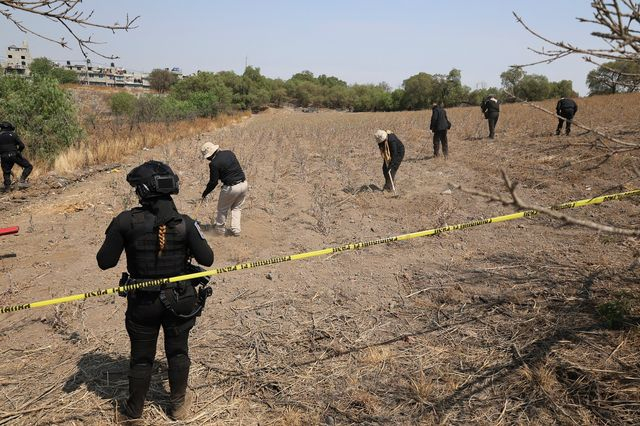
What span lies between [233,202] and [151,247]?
3952 mm

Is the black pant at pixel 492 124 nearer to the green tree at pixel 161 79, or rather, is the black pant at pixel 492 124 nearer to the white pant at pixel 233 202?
the white pant at pixel 233 202

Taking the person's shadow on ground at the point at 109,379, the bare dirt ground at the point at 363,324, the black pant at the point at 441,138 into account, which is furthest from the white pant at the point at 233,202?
the black pant at the point at 441,138

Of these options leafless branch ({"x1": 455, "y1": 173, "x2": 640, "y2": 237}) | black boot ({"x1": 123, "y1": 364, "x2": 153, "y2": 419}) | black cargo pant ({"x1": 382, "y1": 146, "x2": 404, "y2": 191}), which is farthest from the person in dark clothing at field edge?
black boot ({"x1": 123, "y1": 364, "x2": 153, "y2": 419})

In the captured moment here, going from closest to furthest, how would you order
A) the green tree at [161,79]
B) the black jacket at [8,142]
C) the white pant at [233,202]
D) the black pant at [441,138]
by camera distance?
1. the white pant at [233,202]
2. the black jacket at [8,142]
3. the black pant at [441,138]
4. the green tree at [161,79]

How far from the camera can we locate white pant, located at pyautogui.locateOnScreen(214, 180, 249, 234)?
652 cm

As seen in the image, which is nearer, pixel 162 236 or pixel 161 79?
pixel 162 236

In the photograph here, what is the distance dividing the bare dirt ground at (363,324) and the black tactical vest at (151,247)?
116 centimetres

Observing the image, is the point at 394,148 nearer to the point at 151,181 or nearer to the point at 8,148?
the point at 151,181

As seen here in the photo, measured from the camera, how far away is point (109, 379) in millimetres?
3600

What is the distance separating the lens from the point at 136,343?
2.89m

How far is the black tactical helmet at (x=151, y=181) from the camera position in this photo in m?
2.78

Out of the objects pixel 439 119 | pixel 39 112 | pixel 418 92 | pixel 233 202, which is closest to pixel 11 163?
pixel 39 112

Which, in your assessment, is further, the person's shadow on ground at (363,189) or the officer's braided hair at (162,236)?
the person's shadow on ground at (363,189)

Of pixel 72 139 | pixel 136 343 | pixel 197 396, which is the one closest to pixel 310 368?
pixel 197 396
